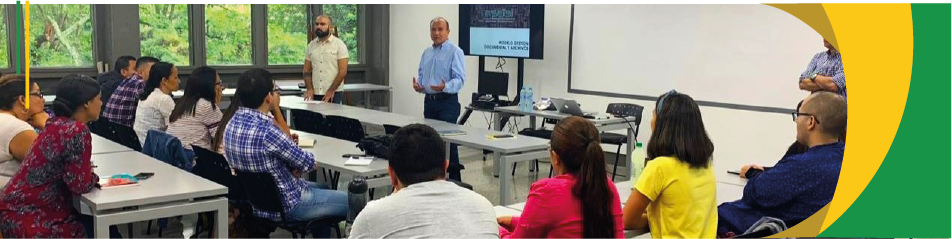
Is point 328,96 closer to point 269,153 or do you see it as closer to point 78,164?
point 269,153

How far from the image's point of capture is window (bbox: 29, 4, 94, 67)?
937cm

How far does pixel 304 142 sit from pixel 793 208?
3.02 m

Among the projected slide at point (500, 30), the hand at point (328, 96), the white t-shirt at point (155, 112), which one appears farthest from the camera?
the projected slide at point (500, 30)

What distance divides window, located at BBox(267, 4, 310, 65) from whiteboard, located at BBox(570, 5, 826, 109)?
12.7 ft

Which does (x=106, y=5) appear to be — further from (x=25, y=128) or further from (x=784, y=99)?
(x=784, y=99)

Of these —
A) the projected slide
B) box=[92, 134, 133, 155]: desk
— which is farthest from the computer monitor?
box=[92, 134, 133, 155]: desk

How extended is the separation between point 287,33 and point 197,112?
6.12 meters

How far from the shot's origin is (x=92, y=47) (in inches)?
381

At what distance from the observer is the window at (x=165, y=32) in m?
9.91

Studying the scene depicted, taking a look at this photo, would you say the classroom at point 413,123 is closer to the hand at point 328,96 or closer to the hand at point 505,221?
the hand at point 505,221

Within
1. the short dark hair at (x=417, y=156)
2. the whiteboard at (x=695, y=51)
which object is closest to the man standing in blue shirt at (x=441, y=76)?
the whiteboard at (x=695, y=51)

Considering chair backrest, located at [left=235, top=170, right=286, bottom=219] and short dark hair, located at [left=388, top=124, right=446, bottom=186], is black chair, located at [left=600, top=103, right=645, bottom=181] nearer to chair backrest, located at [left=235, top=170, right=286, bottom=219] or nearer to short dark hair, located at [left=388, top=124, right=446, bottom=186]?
chair backrest, located at [left=235, top=170, right=286, bottom=219]

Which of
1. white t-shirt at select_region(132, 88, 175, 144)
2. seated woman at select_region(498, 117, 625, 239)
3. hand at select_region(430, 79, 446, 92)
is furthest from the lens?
hand at select_region(430, 79, 446, 92)

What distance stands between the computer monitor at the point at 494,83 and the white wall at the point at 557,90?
1.58 feet
